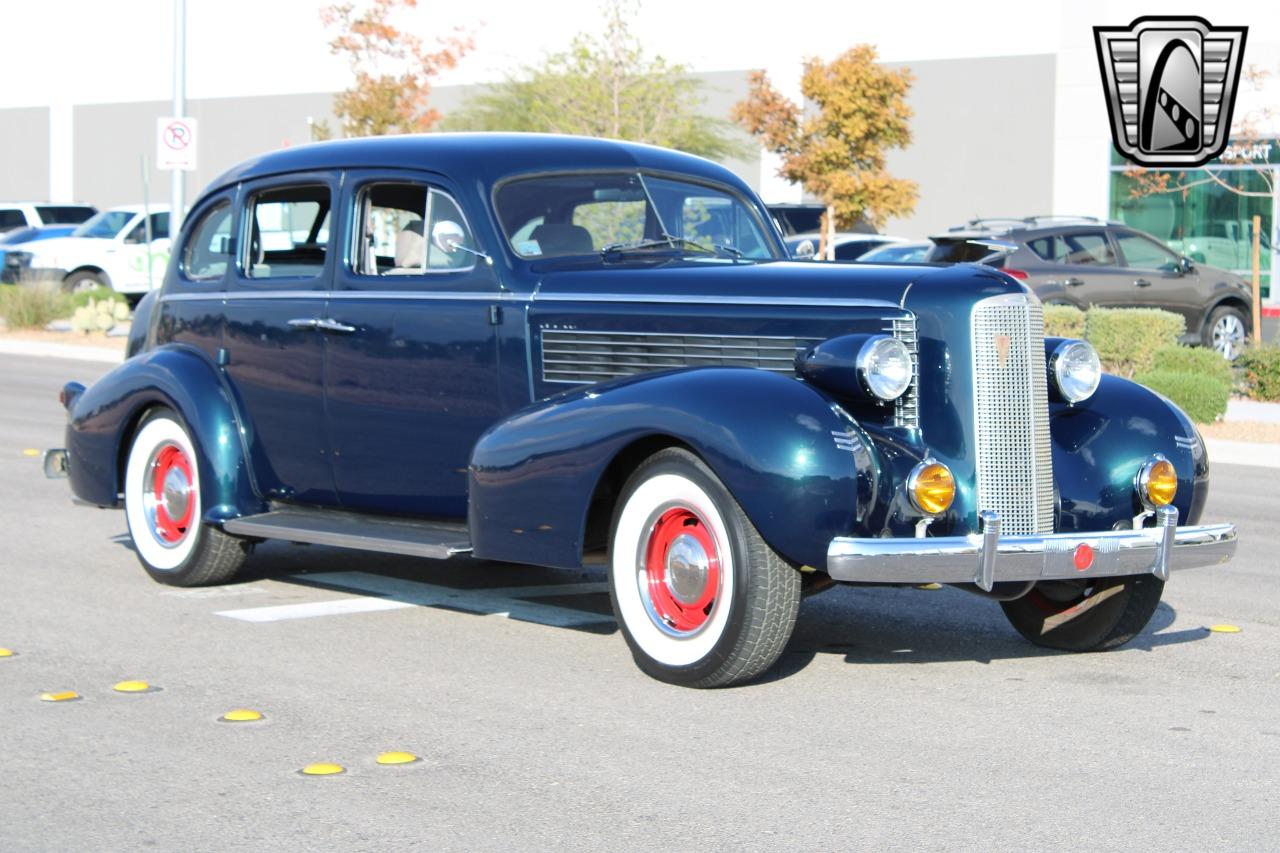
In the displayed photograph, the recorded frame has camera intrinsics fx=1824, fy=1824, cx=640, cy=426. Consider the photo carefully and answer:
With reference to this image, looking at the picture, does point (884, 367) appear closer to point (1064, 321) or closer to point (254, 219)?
point (254, 219)

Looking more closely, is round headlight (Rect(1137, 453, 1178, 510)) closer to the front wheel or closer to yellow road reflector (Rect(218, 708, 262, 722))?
the front wheel

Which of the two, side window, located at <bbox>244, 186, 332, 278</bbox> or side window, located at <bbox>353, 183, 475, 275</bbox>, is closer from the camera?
side window, located at <bbox>353, 183, 475, 275</bbox>

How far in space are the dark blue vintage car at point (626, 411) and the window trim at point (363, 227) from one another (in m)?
0.01

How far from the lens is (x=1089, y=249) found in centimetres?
2148

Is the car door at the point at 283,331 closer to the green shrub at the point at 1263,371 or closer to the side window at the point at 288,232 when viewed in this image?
the side window at the point at 288,232

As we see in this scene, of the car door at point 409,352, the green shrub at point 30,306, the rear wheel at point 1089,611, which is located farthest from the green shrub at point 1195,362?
the green shrub at point 30,306

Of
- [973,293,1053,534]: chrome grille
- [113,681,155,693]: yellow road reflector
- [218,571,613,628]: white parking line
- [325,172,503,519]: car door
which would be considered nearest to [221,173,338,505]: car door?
[325,172,503,519]: car door

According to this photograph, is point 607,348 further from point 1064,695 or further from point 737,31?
point 737,31

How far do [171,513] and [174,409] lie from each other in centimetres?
49

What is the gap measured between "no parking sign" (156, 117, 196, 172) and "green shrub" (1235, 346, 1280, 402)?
1338 cm

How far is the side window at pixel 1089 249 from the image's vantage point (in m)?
21.4

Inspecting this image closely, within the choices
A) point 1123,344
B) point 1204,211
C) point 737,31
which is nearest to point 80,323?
point 1123,344

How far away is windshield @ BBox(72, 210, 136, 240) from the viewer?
31078 millimetres

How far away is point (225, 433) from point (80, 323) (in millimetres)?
19013
